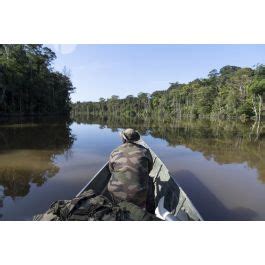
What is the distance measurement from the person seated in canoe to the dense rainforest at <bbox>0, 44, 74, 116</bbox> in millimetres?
20555

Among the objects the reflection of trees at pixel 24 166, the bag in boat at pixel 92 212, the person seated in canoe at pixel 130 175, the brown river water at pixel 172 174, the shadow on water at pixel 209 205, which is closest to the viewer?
the bag in boat at pixel 92 212

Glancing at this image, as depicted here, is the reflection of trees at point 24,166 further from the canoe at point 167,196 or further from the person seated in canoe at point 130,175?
the person seated in canoe at point 130,175

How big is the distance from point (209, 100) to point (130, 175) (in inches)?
1296

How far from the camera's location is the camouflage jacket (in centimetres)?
297

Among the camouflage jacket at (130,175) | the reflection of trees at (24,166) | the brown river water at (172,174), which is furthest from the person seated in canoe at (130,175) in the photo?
the reflection of trees at (24,166)

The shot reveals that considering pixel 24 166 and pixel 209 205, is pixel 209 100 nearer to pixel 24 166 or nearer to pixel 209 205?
pixel 24 166

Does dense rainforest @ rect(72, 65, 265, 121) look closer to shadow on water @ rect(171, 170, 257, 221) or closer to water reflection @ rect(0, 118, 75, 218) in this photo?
water reflection @ rect(0, 118, 75, 218)

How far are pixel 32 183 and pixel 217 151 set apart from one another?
5339 millimetres

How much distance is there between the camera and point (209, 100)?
3462 centimetres

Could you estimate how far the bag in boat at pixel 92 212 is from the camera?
2.46 m

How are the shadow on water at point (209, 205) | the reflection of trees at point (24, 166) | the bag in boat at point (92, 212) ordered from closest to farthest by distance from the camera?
the bag in boat at point (92, 212) → the shadow on water at point (209, 205) → the reflection of trees at point (24, 166)

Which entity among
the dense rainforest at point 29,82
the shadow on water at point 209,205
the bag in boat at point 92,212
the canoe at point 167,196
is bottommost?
the shadow on water at point 209,205

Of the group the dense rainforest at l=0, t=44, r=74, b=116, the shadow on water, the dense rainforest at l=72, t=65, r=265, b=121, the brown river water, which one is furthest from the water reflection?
the dense rainforest at l=72, t=65, r=265, b=121
